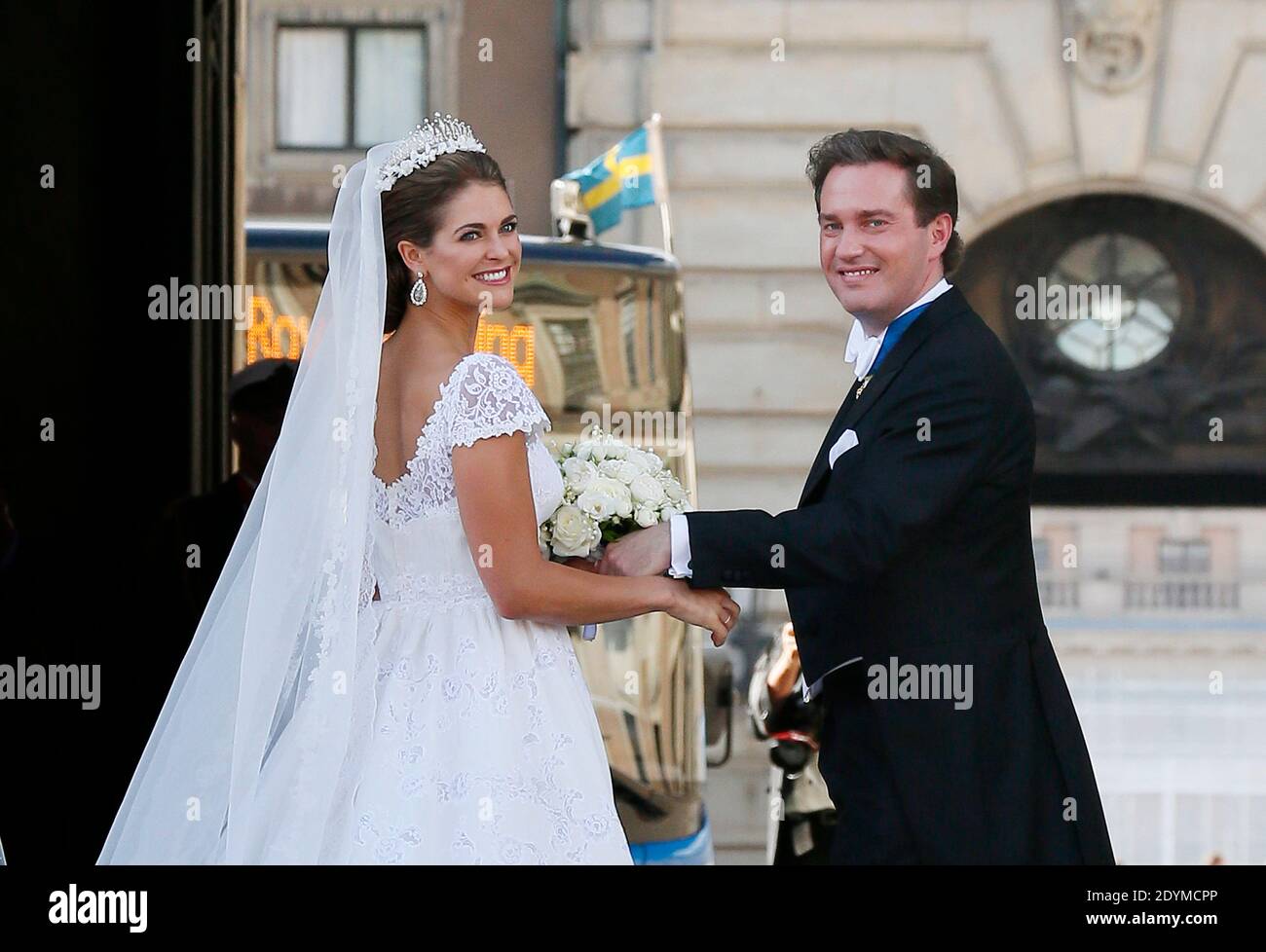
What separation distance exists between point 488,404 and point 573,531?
328mm

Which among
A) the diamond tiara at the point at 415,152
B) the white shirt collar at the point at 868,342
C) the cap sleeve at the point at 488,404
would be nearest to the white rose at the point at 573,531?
the cap sleeve at the point at 488,404

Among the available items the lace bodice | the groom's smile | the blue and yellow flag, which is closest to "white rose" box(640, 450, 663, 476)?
the lace bodice

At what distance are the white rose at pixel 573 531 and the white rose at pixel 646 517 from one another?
86 millimetres

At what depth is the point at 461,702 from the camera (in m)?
3.37

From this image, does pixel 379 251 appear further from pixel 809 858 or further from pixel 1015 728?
pixel 809 858

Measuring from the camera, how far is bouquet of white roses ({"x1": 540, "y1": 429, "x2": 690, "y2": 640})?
3510 millimetres

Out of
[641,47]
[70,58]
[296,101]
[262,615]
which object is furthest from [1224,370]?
[262,615]

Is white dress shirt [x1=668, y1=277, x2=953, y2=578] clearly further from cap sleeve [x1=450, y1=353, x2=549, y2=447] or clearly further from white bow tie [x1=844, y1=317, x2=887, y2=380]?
cap sleeve [x1=450, y1=353, x2=549, y2=447]

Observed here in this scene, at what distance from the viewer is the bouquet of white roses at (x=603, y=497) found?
351cm

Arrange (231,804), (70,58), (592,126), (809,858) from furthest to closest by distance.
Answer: (592,126)
(809,858)
(70,58)
(231,804)

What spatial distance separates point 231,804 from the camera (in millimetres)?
3332

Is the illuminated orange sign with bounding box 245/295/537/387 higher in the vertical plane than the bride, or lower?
higher

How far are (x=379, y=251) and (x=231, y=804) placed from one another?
103 cm

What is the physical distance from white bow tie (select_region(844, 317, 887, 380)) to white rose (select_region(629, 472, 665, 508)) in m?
0.44
